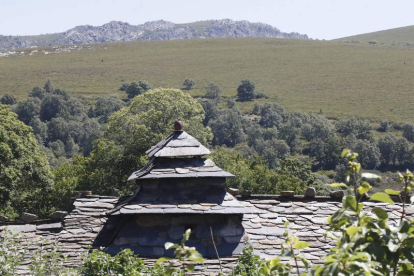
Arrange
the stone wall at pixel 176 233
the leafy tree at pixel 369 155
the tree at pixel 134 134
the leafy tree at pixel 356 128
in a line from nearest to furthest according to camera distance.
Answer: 1. the stone wall at pixel 176 233
2. the tree at pixel 134 134
3. the leafy tree at pixel 369 155
4. the leafy tree at pixel 356 128

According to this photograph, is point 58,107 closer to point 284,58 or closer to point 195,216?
point 284,58

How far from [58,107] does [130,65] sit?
42.8 meters

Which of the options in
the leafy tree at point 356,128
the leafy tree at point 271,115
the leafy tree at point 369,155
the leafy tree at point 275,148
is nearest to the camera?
the leafy tree at point 369,155

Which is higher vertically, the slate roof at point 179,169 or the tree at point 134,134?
the slate roof at point 179,169

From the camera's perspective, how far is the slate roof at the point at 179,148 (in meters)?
11.0

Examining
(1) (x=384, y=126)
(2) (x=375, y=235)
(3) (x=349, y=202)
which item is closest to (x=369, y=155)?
(1) (x=384, y=126)

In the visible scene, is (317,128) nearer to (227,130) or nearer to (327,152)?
(327,152)

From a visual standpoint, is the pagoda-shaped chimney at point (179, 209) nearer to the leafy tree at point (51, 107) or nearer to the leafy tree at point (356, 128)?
the leafy tree at point (356, 128)

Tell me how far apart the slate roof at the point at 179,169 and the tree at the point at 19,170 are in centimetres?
2664

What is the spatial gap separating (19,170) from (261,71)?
10753 centimetres

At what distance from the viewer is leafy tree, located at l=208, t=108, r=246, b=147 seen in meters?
93.4

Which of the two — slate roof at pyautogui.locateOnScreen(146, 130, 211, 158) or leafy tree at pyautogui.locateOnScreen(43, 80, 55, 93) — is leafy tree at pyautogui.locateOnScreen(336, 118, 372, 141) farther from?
slate roof at pyautogui.locateOnScreen(146, 130, 211, 158)

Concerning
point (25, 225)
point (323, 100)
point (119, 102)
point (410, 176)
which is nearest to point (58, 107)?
point (119, 102)

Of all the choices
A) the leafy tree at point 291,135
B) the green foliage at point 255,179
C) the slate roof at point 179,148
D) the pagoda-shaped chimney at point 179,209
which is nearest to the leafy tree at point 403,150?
the leafy tree at point 291,135
